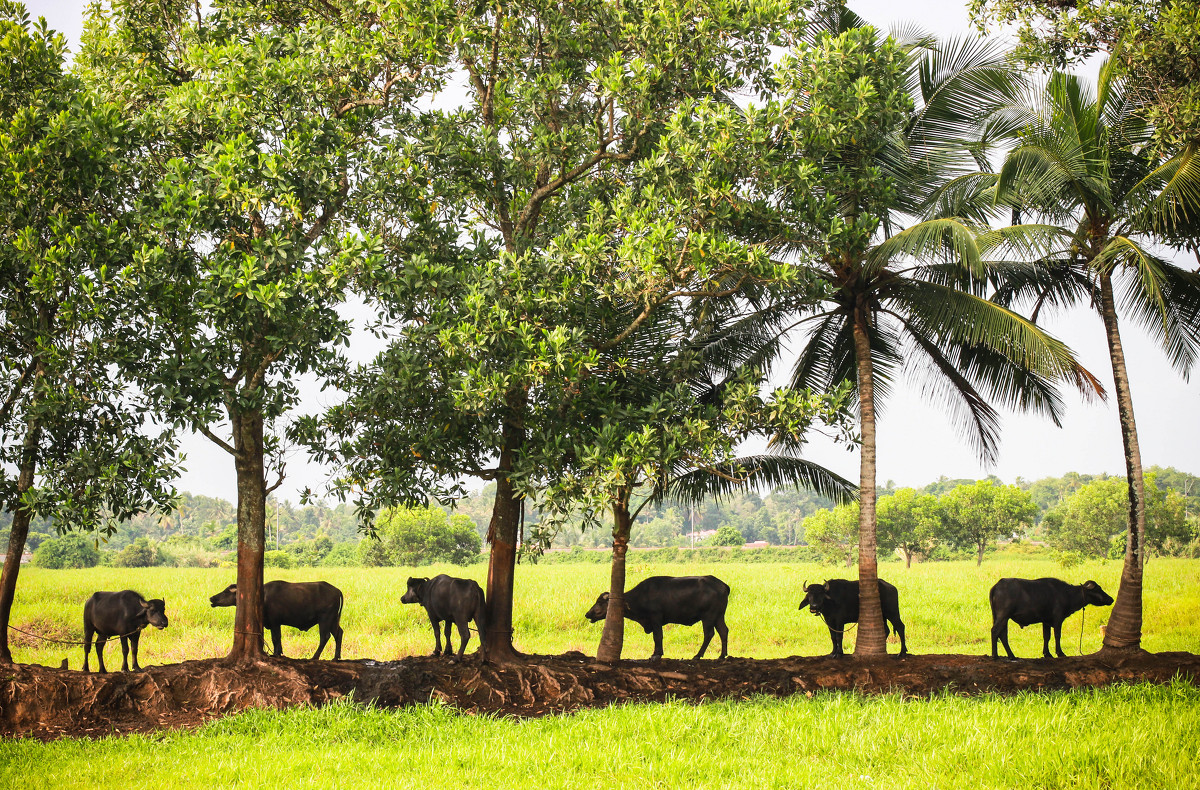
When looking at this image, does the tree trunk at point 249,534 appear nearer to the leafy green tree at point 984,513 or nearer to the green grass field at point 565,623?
the green grass field at point 565,623

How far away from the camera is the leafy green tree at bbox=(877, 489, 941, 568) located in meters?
48.4

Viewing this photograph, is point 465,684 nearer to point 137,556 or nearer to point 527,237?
point 527,237

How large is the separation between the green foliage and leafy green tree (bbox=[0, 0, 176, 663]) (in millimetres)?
32557

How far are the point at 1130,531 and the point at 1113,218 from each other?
16.3ft

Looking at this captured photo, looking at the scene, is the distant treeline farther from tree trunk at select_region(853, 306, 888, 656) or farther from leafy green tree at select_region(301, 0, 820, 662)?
leafy green tree at select_region(301, 0, 820, 662)

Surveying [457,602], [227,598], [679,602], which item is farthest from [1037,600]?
[227,598]

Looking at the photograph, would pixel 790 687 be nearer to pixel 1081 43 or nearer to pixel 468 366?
pixel 468 366

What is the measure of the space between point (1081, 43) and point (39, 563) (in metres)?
51.2

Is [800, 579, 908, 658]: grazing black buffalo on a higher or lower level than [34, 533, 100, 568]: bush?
higher

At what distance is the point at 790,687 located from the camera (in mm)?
11898

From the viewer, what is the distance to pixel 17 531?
12031 mm

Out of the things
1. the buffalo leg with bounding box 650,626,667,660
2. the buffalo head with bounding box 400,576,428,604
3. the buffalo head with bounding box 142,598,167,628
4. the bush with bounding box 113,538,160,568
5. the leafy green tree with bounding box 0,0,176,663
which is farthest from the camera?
the bush with bounding box 113,538,160,568

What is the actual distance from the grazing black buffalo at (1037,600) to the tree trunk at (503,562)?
25.9 feet

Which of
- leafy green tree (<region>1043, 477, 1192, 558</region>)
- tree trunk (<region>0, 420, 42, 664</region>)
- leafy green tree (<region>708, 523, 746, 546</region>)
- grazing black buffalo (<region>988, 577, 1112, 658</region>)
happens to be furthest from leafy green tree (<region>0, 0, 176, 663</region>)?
leafy green tree (<region>708, 523, 746, 546</region>)
